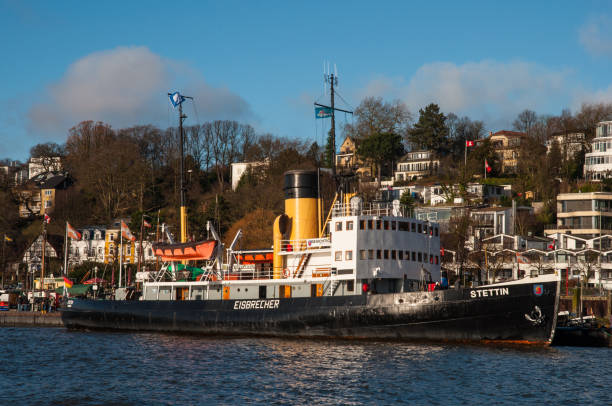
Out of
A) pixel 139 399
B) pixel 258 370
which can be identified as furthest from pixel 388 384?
pixel 139 399

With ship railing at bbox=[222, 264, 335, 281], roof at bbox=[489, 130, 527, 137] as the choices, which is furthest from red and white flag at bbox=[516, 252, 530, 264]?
roof at bbox=[489, 130, 527, 137]

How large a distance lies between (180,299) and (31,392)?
19.4 metres

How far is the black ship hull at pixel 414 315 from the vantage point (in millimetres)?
35094

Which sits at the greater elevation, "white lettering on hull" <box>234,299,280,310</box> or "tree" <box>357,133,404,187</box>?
"tree" <box>357,133,404,187</box>

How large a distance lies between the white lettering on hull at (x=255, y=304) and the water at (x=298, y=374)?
2178 mm

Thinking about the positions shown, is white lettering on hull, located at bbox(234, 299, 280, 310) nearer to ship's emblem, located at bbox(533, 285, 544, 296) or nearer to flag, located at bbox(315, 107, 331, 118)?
flag, located at bbox(315, 107, 331, 118)

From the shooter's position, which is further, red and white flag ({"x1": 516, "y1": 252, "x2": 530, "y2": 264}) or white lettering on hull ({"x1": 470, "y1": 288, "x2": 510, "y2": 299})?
red and white flag ({"x1": 516, "y1": 252, "x2": 530, "y2": 264})

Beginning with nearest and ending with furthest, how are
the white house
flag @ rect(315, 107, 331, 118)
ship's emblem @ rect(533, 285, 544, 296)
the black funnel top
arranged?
ship's emblem @ rect(533, 285, 544, 296) → the black funnel top → flag @ rect(315, 107, 331, 118) → the white house

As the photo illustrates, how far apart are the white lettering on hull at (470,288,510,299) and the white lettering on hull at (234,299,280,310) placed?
1054 cm

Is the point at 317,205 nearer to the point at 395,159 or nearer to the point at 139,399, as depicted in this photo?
the point at 139,399

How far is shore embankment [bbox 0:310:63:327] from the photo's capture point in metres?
59.2

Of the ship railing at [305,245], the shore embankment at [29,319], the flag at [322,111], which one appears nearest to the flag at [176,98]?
the flag at [322,111]

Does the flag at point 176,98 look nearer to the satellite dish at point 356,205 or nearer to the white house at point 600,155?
the satellite dish at point 356,205

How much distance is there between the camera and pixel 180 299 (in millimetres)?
45281
